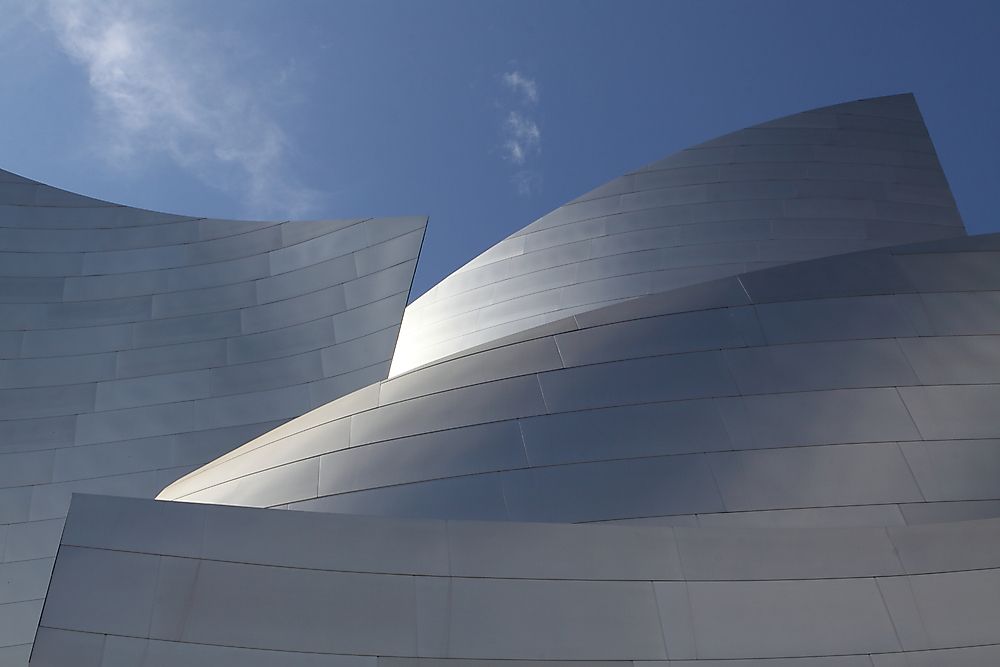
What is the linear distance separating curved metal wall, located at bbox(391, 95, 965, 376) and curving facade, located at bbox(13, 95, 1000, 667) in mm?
6786

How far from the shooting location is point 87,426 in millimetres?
14375

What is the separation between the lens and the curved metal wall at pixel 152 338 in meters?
13.7

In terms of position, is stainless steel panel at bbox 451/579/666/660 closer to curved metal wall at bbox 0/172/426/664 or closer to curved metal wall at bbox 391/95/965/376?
curved metal wall at bbox 0/172/426/664

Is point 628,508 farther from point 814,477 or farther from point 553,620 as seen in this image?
point 814,477

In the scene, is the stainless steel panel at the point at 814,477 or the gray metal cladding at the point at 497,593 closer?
the gray metal cladding at the point at 497,593

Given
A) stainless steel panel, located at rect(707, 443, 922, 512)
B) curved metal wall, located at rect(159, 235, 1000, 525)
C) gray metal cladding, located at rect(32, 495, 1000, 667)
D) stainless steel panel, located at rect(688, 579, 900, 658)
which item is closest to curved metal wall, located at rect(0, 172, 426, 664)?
curved metal wall, located at rect(159, 235, 1000, 525)

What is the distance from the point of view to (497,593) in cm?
700

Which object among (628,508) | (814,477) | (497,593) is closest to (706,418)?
(814,477)

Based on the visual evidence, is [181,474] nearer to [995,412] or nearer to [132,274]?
[132,274]

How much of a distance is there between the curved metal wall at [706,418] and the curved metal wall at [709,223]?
6.66m

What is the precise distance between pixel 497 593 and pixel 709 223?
42.4ft

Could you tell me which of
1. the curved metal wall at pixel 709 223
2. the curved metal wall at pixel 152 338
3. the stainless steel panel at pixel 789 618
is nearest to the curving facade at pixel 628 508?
the stainless steel panel at pixel 789 618

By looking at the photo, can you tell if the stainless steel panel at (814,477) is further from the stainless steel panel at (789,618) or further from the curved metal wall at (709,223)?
the curved metal wall at (709,223)

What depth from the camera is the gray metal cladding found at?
6.51 metres
